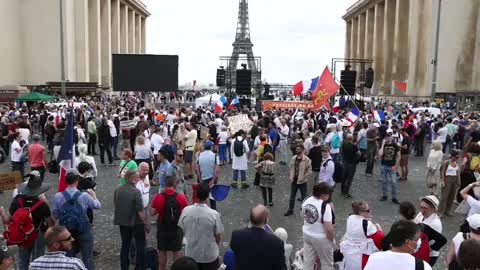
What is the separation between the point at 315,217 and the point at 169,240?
5.85 feet

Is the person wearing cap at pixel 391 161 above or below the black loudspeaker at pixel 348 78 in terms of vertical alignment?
below

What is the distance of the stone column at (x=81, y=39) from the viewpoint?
4427cm

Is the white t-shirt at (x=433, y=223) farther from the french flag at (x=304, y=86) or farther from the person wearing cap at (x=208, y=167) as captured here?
the french flag at (x=304, y=86)

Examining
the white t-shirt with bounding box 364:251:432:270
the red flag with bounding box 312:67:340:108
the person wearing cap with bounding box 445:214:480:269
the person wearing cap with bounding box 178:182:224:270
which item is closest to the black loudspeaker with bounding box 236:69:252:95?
the red flag with bounding box 312:67:340:108

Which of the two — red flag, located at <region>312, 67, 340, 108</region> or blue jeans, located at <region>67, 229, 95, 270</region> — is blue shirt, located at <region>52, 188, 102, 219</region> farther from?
red flag, located at <region>312, 67, 340, 108</region>

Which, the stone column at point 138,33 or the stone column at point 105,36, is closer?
the stone column at point 105,36

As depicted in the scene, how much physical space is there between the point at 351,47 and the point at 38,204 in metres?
80.6

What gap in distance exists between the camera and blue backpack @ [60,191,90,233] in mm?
5844

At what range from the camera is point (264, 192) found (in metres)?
10.4

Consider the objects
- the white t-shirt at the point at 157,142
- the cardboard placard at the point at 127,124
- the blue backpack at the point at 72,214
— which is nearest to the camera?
the blue backpack at the point at 72,214

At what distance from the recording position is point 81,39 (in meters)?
44.8

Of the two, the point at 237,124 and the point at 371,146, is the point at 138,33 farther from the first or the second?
the point at 371,146

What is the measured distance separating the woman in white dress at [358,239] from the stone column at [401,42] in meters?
50.0

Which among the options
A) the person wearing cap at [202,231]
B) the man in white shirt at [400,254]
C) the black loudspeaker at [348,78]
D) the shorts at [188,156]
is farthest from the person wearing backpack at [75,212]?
the black loudspeaker at [348,78]
